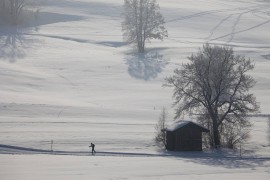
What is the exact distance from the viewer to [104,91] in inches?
2382

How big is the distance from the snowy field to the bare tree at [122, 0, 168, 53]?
1.94 meters

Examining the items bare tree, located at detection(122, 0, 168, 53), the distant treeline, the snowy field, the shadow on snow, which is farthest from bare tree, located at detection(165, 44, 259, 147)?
the distant treeline

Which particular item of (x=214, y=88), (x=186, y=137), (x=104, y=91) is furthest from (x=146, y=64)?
(x=186, y=137)

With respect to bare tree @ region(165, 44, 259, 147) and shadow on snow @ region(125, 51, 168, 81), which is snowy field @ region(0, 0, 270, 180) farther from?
bare tree @ region(165, 44, 259, 147)

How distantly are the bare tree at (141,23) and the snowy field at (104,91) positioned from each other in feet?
6.36

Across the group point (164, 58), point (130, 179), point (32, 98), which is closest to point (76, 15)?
point (164, 58)

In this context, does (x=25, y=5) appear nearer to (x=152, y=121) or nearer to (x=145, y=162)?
(x=152, y=121)

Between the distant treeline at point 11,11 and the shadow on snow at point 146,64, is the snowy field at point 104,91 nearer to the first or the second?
the shadow on snow at point 146,64

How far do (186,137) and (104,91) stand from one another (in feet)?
68.9

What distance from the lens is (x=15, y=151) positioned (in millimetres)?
35594

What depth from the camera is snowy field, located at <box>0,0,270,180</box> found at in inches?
1287

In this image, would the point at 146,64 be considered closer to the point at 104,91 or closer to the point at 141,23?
the point at 141,23

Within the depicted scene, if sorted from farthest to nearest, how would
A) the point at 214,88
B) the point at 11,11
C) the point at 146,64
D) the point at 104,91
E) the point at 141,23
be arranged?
the point at 11,11 → the point at 141,23 → the point at 146,64 → the point at 104,91 → the point at 214,88

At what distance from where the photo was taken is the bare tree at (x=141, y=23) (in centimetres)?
8031
